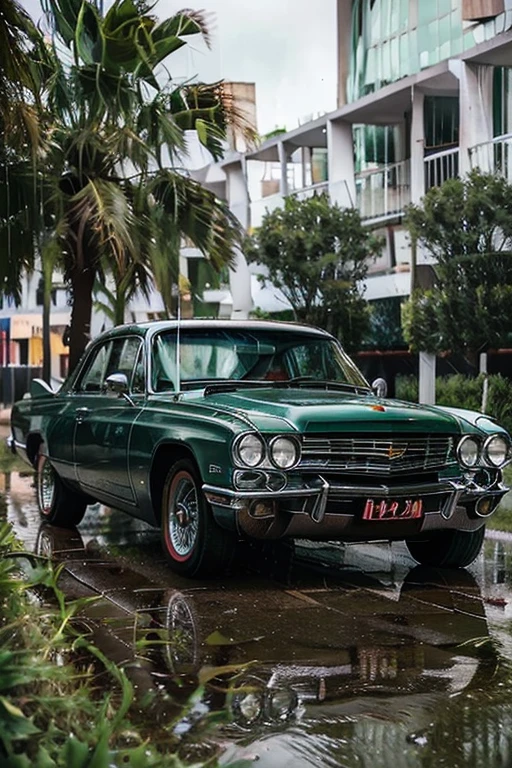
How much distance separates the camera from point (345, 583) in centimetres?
676

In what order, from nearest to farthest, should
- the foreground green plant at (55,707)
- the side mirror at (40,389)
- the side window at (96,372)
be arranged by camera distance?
the foreground green plant at (55,707), the side window at (96,372), the side mirror at (40,389)

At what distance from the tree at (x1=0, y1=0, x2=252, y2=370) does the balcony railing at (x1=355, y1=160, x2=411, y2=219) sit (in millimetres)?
4353

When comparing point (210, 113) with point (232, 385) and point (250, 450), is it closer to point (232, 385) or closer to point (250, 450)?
point (232, 385)

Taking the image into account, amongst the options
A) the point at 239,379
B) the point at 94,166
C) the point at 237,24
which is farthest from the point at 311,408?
the point at 94,166

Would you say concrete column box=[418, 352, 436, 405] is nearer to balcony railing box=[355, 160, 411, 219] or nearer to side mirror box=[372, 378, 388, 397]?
balcony railing box=[355, 160, 411, 219]

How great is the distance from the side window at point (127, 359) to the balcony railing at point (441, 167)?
875cm

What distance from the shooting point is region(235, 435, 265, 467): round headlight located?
Answer: 6.08m

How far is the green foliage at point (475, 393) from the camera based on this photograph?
13.9m

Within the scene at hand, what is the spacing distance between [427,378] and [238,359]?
814cm

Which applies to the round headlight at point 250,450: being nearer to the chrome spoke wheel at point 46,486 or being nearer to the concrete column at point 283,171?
the chrome spoke wheel at point 46,486

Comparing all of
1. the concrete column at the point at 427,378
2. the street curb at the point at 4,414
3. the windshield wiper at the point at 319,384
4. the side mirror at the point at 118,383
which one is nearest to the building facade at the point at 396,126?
the concrete column at the point at 427,378

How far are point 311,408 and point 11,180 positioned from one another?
5.67 metres

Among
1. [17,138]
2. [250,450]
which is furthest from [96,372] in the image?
[250,450]

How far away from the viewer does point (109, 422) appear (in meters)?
7.71
